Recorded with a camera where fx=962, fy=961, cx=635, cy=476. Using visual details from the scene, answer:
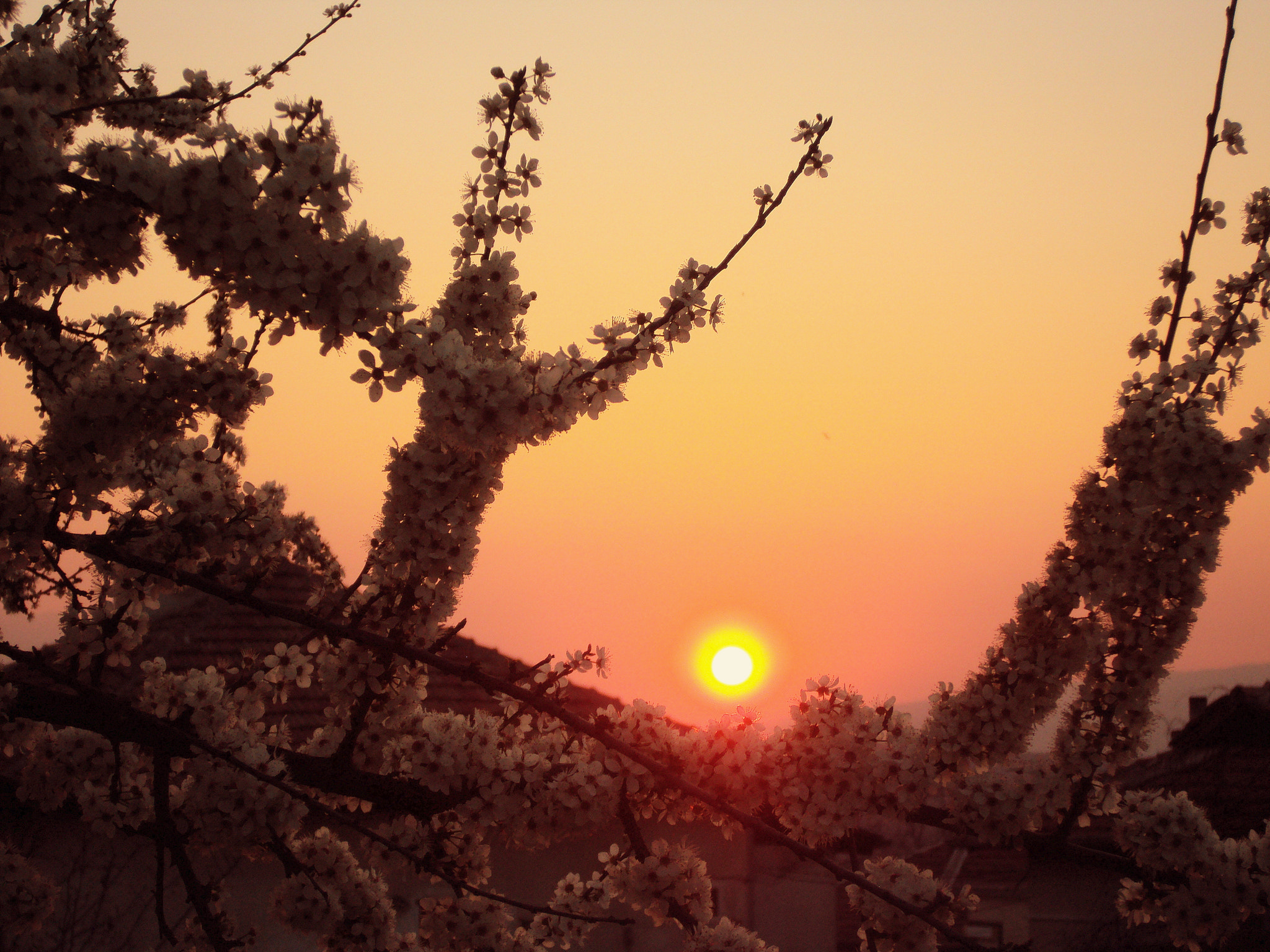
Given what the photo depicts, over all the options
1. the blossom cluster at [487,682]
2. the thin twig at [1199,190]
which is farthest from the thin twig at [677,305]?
the thin twig at [1199,190]

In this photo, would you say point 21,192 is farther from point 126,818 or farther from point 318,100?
point 126,818

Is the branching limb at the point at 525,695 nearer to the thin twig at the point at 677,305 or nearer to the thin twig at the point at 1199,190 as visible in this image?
the thin twig at the point at 677,305

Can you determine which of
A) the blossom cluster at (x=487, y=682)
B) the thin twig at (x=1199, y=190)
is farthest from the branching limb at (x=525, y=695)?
the thin twig at (x=1199, y=190)

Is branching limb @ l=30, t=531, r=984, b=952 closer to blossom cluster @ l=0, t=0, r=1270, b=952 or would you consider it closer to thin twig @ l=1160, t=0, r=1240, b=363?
blossom cluster @ l=0, t=0, r=1270, b=952

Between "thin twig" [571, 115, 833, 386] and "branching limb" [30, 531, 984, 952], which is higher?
"thin twig" [571, 115, 833, 386]

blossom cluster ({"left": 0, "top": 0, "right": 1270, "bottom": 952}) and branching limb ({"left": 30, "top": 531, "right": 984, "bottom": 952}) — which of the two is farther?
blossom cluster ({"left": 0, "top": 0, "right": 1270, "bottom": 952})

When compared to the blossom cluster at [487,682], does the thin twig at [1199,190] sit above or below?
above

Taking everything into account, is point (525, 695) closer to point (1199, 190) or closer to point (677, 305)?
point (677, 305)

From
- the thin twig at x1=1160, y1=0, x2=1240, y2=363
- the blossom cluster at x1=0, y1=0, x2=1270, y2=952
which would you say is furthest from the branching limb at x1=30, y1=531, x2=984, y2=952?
the thin twig at x1=1160, y1=0, x2=1240, y2=363

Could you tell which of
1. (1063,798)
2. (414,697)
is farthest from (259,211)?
(1063,798)

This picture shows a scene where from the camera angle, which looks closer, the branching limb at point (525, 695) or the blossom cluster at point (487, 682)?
the branching limb at point (525, 695)

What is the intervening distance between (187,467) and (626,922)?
2534 millimetres

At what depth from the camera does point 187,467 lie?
4008 millimetres

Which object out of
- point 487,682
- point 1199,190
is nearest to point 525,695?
point 487,682
